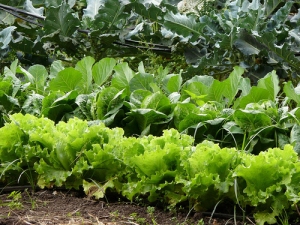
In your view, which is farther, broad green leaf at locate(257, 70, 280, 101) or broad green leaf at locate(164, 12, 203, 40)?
broad green leaf at locate(164, 12, 203, 40)

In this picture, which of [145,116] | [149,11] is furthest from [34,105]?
[149,11]

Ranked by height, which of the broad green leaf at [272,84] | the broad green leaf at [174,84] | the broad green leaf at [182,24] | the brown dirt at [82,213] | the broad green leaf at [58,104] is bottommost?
the brown dirt at [82,213]

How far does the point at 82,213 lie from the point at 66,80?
1.63 m

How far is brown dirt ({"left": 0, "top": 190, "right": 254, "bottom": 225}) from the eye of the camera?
105 inches

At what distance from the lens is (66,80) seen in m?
4.21

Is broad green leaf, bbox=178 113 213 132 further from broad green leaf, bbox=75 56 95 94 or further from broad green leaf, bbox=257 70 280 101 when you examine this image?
broad green leaf, bbox=75 56 95 94

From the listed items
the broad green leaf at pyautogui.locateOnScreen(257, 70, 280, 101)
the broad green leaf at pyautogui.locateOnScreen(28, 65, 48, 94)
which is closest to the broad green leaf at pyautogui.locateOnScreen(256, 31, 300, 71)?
the broad green leaf at pyautogui.locateOnScreen(257, 70, 280, 101)

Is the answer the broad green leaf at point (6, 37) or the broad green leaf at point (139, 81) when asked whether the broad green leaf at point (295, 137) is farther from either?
the broad green leaf at point (6, 37)

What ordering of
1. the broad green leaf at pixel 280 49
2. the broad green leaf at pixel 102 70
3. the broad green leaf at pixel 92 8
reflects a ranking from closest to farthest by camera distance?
the broad green leaf at pixel 102 70 < the broad green leaf at pixel 280 49 < the broad green leaf at pixel 92 8

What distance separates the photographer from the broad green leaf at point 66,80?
415 cm

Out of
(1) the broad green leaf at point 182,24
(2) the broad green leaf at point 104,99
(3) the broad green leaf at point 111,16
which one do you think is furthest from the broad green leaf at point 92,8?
(2) the broad green leaf at point 104,99

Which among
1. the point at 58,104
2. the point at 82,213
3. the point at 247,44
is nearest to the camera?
the point at 82,213

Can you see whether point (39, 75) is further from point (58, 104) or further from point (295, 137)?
point (295, 137)

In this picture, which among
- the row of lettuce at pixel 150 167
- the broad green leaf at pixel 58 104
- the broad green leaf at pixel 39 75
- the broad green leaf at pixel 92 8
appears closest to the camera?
the row of lettuce at pixel 150 167
